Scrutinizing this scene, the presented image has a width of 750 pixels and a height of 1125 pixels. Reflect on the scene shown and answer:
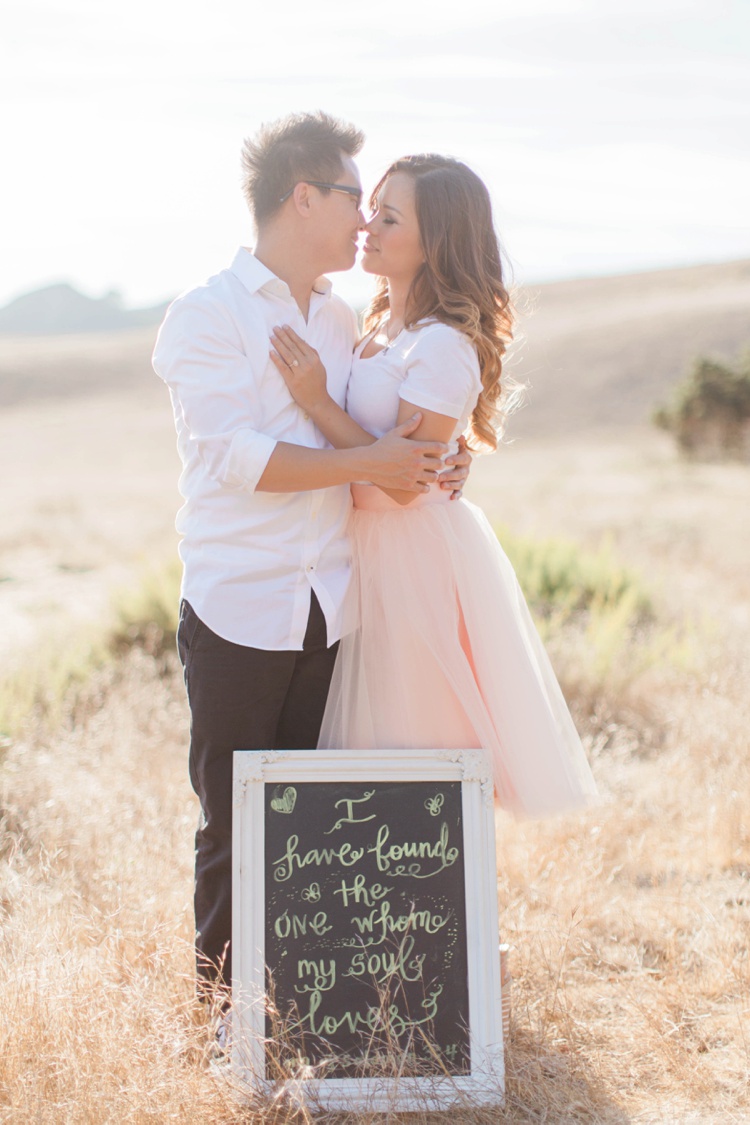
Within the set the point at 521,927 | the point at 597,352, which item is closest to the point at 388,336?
the point at 521,927

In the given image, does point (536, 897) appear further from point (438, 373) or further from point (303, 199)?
point (303, 199)

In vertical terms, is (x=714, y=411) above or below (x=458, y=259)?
above

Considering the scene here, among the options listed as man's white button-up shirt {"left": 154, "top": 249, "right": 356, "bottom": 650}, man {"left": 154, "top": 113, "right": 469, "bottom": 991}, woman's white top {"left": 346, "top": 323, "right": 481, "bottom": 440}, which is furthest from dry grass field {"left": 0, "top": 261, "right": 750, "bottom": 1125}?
woman's white top {"left": 346, "top": 323, "right": 481, "bottom": 440}

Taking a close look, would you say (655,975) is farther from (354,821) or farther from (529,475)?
(529,475)

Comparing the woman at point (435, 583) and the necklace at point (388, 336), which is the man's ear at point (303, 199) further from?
the necklace at point (388, 336)

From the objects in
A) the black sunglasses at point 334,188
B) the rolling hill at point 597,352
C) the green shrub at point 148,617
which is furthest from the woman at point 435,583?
the rolling hill at point 597,352

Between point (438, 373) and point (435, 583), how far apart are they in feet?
1.93

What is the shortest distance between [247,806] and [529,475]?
20.0 meters

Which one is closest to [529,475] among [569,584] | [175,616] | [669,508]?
[669,508]

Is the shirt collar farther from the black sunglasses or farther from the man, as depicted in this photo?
the black sunglasses

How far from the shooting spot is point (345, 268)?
2.96 metres

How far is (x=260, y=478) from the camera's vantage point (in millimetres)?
2574

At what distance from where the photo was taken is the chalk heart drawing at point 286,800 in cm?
270

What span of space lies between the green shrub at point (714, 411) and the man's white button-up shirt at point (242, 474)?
23891 millimetres
